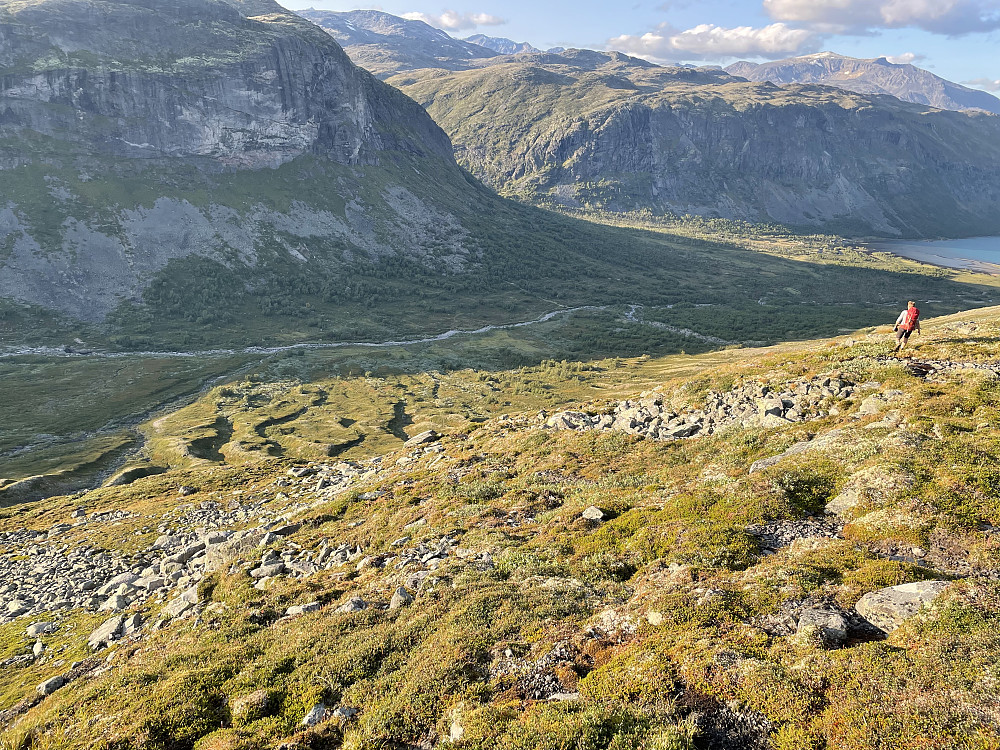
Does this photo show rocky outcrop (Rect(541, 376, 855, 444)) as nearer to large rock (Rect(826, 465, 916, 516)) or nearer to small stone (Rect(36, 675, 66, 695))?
large rock (Rect(826, 465, 916, 516))

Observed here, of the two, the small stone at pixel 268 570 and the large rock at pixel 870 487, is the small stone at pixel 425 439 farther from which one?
the large rock at pixel 870 487

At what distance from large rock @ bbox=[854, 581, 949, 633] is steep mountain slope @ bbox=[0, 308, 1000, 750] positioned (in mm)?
52

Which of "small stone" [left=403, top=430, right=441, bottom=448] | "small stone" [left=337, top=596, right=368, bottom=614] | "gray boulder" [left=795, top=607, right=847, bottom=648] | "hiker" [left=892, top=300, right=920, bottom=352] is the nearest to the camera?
"gray boulder" [left=795, top=607, right=847, bottom=648]

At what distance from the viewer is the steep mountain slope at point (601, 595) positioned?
1093 centimetres

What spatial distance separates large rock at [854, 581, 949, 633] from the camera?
12.2 m

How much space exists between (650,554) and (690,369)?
104183 mm

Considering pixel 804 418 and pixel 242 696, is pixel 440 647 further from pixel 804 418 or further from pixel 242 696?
pixel 804 418

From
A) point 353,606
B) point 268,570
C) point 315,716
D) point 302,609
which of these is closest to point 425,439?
point 268,570

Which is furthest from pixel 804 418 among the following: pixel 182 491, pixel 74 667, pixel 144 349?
pixel 144 349

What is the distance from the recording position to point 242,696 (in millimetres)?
14320

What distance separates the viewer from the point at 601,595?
16.7 metres

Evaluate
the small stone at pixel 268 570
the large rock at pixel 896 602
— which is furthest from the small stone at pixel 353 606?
the large rock at pixel 896 602

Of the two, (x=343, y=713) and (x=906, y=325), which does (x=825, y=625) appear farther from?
(x=906, y=325)

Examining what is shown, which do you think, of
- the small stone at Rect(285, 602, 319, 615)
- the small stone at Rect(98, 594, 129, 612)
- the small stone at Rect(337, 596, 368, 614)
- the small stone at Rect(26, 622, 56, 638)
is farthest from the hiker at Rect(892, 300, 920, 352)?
the small stone at Rect(26, 622, 56, 638)
